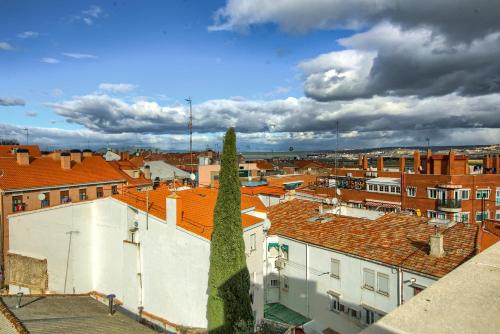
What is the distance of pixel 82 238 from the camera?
2427 cm

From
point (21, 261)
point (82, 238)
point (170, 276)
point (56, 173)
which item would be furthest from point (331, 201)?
point (56, 173)

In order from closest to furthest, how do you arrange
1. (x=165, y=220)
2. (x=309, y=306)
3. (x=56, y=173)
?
1. (x=165, y=220)
2. (x=309, y=306)
3. (x=56, y=173)

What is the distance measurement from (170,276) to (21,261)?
1161 centimetres

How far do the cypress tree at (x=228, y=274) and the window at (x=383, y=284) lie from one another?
7.65m

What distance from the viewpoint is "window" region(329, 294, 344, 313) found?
21.1 m

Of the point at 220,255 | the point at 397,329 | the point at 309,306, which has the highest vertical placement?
the point at 397,329

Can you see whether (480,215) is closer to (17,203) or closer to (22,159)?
(17,203)

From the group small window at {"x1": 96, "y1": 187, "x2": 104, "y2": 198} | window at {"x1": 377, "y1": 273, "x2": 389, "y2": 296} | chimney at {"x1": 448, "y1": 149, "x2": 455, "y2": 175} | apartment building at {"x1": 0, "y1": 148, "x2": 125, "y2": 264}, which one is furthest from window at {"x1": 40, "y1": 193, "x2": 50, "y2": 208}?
chimney at {"x1": 448, "y1": 149, "x2": 455, "y2": 175}

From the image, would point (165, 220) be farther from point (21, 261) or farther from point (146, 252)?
point (21, 261)

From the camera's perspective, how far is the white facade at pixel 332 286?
18.8m

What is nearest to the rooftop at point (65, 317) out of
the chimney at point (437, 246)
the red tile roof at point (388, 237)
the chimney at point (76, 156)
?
the red tile roof at point (388, 237)

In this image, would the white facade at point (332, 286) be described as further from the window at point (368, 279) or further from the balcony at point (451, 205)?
the balcony at point (451, 205)

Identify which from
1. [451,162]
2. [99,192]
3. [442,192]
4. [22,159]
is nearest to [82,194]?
[99,192]

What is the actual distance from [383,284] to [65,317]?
52.0ft
